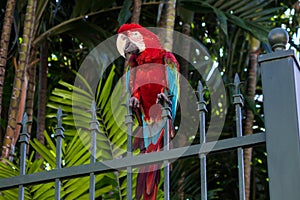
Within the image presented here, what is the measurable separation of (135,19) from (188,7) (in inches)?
22.7

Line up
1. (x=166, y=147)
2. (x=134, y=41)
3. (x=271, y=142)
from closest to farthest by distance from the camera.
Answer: (x=271, y=142)
(x=166, y=147)
(x=134, y=41)

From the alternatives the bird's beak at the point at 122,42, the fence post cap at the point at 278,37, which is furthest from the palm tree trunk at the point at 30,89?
the fence post cap at the point at 278,37

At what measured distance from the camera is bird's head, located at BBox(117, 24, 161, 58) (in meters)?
4.04

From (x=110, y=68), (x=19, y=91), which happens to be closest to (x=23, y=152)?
(x=19, y=91)

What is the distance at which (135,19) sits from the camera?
497 cm

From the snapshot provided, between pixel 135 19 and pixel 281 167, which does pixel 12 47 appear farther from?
pixel 281 167

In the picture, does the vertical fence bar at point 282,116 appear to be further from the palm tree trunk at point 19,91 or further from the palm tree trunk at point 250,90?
the palm tree trunk at point 250,90

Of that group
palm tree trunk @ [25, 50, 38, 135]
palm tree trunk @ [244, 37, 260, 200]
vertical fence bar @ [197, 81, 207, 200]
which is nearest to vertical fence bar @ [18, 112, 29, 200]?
vertical fence bar @ [197, 81, 207, 200]

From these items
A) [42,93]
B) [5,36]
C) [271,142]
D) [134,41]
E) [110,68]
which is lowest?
[271,142]

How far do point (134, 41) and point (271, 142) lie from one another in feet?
6.64

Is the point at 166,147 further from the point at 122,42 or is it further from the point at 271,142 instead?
the point at 122,42

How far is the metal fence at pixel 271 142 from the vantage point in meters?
2.07

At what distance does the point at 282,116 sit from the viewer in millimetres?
2148

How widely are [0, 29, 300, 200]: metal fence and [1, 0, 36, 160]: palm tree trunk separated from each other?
198 centimetres
